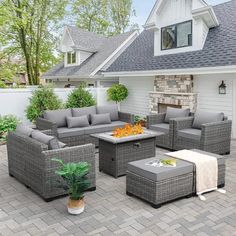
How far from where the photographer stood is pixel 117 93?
1338cm

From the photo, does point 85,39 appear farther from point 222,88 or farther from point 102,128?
point 102,128

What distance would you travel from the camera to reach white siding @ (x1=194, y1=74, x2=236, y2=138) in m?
9.52

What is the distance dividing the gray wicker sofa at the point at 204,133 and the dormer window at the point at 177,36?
431cm

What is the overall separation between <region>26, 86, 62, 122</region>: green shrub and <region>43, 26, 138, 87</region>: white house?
4.26 m

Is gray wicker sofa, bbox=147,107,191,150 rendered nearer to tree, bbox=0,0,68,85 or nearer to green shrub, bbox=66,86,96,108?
green shrub, bbox=66,86,96,108

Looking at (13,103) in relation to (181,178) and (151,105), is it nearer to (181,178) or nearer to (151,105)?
(151,105)

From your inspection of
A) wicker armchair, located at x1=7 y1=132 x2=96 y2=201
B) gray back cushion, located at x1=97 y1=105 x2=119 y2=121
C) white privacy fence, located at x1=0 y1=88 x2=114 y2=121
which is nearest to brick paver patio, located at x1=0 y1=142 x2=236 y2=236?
wicker armchair, located at x1=7 y1=132 x2=96 y2=201

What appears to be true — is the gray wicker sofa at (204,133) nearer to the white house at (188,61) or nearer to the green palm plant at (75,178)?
the white house at (188,61)

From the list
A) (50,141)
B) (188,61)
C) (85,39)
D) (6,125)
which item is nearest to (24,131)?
(50,141)

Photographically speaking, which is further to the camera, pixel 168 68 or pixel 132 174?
pixel 168 68

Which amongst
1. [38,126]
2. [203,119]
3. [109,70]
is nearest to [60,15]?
[109,70]

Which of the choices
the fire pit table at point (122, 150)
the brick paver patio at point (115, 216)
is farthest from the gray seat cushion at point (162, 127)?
the brick paver patio at point (115, 216)

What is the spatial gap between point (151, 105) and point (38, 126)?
524cm

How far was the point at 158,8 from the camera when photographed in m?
12.1
